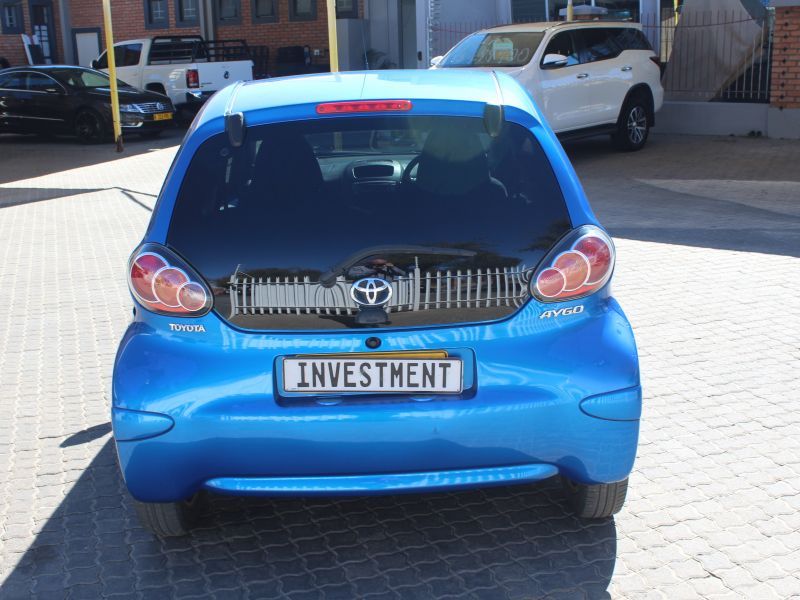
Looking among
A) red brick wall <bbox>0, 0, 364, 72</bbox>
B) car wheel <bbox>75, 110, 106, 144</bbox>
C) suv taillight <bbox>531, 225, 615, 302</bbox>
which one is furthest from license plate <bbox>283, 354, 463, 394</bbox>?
red brick wall <bbox>0, 0, 364, 72</bbox>

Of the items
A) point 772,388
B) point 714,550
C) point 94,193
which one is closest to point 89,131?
point 94,193

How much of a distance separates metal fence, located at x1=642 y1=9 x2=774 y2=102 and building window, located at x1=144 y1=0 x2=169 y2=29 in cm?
1629

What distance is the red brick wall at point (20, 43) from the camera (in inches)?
1286

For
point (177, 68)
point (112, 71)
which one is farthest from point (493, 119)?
point (177, 68)

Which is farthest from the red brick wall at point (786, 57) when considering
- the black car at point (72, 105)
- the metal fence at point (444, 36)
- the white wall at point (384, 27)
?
the white wall at point (384, 27)

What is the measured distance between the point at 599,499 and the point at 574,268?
91cm

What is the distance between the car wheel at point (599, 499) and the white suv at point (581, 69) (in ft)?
35.9

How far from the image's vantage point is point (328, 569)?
374 centimetres

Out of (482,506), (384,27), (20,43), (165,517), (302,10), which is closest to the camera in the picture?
(165,517)

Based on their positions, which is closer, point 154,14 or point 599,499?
point 599,499

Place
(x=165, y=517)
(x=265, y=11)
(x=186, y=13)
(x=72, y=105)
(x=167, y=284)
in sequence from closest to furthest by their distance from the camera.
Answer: (x=167, y=284) < (x=165, y=517) < (x=72, y=105) < (x=265, y=11) < (x=186, y=13)

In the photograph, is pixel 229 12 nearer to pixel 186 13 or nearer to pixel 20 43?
pixel 186 13

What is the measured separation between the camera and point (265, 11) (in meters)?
28.6

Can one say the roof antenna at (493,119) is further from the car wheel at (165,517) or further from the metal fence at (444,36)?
the metal fence at (444,36)
